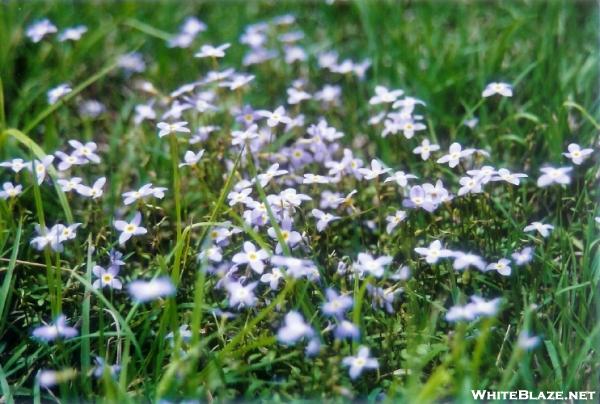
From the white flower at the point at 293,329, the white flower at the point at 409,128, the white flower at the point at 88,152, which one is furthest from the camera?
the white flower at the point at 409,128

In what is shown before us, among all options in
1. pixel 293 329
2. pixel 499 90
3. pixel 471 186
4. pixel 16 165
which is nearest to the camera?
pixel 293 329

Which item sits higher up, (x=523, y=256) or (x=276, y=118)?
(x=276, y=118)

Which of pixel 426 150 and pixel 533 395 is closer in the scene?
pixel 533 395

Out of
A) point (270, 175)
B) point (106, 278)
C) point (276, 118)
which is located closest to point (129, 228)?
point (106, 278)

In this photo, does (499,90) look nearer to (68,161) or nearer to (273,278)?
(273,278)

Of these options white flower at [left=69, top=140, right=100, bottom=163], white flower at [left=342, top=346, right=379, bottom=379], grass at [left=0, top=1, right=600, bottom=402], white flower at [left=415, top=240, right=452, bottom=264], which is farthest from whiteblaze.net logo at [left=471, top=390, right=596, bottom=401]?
white flower at [left=69, top=140, right=100, bottom=163]

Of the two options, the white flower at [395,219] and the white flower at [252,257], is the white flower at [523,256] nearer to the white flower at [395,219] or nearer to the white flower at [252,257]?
the white flower at [395,219]

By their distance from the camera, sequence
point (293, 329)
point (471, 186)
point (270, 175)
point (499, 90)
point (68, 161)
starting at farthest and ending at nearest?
1. point (499, 90)
2. point (68, 161)
3. point (270, 175)
4. point (471, 186)
5. point (293, 329)

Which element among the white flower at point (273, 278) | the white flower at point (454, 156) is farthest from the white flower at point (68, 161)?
the white flower at point (454, 156)
